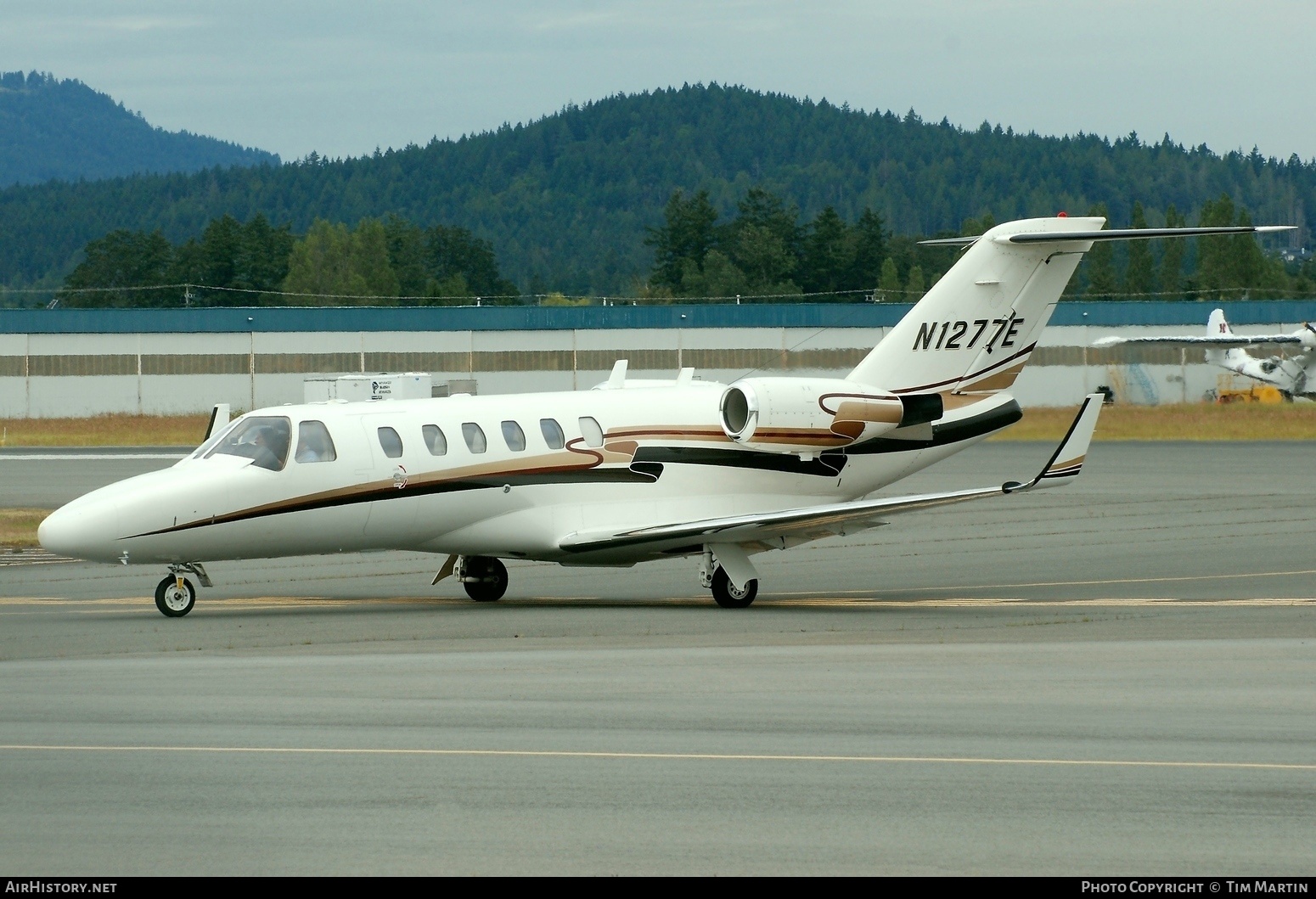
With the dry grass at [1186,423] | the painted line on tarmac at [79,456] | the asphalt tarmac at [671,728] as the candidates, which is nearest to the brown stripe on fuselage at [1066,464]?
the asphalt tarmac at [671,728]

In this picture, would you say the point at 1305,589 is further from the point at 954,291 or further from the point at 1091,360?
the point at 1091,360

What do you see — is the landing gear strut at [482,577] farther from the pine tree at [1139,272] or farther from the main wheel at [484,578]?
the pine tree at [1139,272]

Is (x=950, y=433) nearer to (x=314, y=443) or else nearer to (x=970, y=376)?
(x=970, y=376)

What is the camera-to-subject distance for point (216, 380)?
7712 cm

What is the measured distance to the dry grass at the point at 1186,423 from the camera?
54250 mm

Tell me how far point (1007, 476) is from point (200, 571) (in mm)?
25199

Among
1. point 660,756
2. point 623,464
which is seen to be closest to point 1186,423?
point 623,464

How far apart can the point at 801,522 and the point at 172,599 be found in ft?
24.0

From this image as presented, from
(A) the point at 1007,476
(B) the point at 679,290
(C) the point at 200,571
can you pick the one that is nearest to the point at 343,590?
(C) the point at 200,571

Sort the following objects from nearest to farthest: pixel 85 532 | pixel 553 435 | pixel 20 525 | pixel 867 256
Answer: pixel 85 532
pixel 553 435
pixel 20 525
pixel 867 256

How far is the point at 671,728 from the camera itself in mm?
10961

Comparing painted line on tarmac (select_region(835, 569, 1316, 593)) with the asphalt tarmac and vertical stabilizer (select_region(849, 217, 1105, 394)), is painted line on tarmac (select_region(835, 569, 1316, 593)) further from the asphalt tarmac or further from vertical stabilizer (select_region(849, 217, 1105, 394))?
vertical stabilizer (select_region(849, 217, 1105, 394))

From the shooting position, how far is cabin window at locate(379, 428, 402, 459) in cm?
1888

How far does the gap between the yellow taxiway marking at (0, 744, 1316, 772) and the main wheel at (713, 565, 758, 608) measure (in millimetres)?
9163
